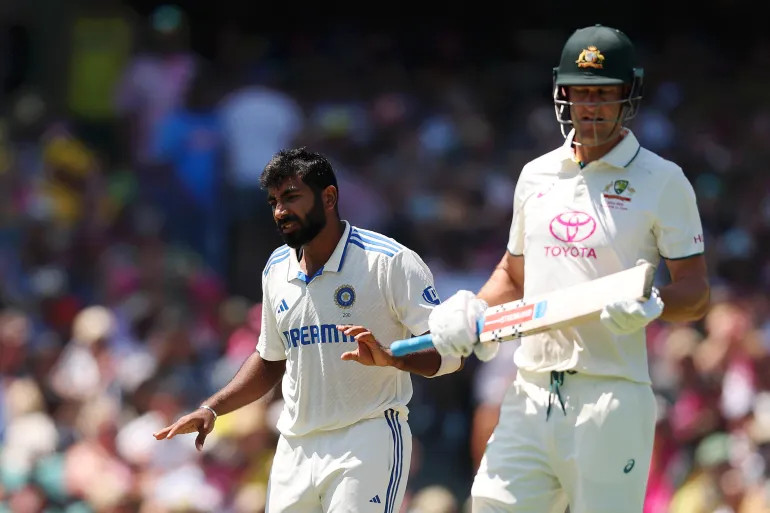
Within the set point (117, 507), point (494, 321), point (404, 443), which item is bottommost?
point (117, 507)

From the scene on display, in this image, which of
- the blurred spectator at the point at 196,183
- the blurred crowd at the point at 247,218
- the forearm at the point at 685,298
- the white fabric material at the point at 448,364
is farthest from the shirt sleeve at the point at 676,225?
the blurred spectator at the point at 196,183

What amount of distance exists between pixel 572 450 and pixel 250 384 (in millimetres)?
1371

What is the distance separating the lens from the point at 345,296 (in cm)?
595

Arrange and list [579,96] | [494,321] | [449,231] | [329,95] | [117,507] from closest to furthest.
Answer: [494,321]
[579,96]
[117,507]
[449,231]
[329,95]

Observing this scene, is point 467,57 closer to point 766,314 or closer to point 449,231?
point 449,231

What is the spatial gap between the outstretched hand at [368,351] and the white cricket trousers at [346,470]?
44cm

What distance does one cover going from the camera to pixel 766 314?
34.8 ft

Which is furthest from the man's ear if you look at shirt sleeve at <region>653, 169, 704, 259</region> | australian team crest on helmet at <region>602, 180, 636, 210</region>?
shirt sleeve at <region>653, 169, 704, 259</region>

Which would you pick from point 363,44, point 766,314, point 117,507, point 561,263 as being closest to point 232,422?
point 117,507

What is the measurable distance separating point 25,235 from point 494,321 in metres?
7.86

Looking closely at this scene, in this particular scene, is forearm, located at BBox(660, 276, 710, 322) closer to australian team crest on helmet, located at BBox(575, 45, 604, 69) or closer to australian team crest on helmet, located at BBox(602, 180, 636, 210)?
australian team crest on helmet, located at BBox(602, 180, 636, 210)

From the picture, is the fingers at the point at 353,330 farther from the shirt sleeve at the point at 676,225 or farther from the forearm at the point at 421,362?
the shirt sleeve at the point at 676,225

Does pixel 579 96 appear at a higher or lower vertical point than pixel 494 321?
higher

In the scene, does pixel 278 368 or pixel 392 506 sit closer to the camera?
pixel 392 506
